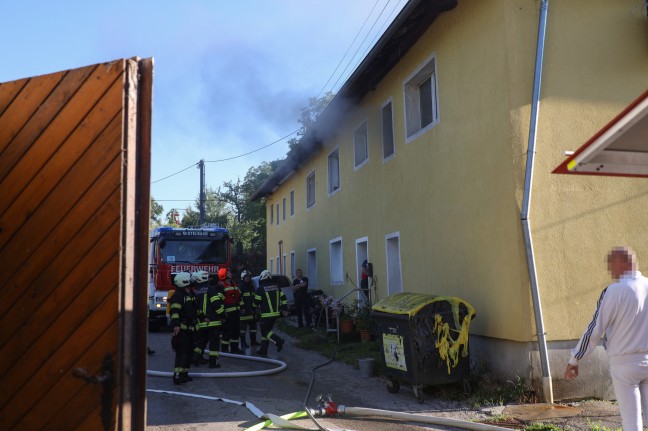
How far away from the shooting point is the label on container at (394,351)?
24.7ft

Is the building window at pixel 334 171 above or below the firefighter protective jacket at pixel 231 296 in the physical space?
above

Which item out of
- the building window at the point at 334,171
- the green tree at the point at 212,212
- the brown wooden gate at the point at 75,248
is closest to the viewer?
the brown wooden gate at the point at 75,248

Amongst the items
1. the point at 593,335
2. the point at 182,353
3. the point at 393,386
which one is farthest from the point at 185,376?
the point at 593,335

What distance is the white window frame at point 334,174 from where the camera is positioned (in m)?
16.8

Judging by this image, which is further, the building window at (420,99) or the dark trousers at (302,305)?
the dark trousers at (302,305)

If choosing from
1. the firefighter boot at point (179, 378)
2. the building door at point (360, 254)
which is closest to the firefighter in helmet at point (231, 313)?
the firefighter boot at point (179, 378)

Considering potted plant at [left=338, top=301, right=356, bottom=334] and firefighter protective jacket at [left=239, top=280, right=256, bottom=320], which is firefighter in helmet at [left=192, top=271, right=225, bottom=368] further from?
potted plant at [left=338, top=301, right=356, bottom=334]

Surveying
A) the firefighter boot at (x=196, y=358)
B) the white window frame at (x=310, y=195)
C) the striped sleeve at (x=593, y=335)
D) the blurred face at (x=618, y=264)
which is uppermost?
the white window frame at (x=310, y=195)

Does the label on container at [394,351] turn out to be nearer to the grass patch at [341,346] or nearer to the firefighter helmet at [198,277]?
the grass patch at [341,346]

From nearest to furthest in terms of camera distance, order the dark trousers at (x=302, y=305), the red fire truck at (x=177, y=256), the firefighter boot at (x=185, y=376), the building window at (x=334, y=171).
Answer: the firefighter boot at (x=185, y=376), the red fire truck at (x=177, y=256), the dark trousers at (x=302, y=305), the building window at (x=334, y=171)

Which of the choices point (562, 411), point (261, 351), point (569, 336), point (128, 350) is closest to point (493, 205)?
point (569, 336)

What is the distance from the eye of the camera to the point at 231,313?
459 inches

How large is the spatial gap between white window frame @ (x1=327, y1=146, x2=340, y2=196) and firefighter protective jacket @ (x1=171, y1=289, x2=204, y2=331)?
8132 mm

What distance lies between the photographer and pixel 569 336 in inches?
288
